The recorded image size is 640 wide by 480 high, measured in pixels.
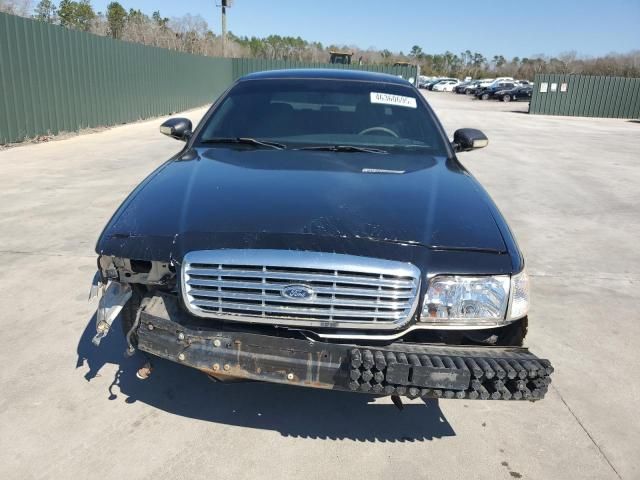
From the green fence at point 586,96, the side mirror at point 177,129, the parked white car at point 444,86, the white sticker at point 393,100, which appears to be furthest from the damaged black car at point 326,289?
the parked white car at point 444,86

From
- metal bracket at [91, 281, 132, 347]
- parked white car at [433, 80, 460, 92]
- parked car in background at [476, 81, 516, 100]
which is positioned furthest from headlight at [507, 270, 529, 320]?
parked white car at [433, 80, 460, 92]

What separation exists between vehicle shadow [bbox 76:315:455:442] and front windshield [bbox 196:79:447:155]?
1.57 meters

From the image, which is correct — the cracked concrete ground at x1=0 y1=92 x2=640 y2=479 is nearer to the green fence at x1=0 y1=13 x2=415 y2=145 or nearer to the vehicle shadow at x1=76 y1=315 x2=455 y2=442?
the vehicle shadow at x1=76 y1=315 x2=455 y2=442

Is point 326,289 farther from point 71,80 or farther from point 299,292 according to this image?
point 71,80

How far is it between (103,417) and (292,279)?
1.34 metres

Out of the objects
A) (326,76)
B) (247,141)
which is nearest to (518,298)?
(247,141)

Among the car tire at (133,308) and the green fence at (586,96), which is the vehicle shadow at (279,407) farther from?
the green fence at (586,96)

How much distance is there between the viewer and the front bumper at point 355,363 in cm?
216

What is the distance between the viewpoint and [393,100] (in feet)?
13.7

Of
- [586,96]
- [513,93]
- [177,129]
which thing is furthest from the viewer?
[513,93]

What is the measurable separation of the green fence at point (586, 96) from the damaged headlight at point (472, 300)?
1226 inches

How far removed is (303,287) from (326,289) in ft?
0.31

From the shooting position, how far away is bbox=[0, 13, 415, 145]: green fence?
11.0 m

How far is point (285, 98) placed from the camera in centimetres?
411
